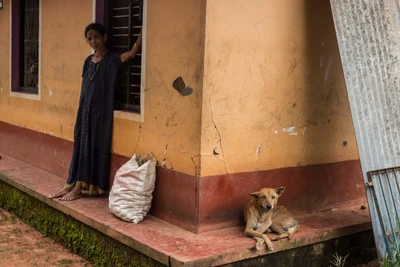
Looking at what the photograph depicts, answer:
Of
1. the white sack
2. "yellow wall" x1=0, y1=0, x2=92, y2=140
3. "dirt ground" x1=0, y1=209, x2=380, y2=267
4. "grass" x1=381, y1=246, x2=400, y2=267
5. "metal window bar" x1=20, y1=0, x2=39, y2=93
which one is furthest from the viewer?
"metal window bar" x1=20, y1=0, x2=39, y2=93

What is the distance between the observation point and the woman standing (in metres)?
6.36

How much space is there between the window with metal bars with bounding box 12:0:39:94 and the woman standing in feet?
7.22

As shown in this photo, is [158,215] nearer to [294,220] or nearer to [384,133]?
[294,220]

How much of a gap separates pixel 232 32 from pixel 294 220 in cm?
178

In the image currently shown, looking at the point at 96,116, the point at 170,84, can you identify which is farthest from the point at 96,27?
the point at 170,84

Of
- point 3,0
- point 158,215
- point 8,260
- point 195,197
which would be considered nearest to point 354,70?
point 195,197

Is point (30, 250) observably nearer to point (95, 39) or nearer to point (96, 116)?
point (96, 116)

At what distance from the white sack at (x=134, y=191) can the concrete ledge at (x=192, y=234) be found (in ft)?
0.31

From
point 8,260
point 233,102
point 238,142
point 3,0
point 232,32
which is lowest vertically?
point 8,260

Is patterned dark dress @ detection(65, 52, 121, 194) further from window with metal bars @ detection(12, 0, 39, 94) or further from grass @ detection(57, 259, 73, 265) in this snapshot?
window with metal bars @ detection(12, 0, 39, 94)

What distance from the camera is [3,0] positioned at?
914 cm

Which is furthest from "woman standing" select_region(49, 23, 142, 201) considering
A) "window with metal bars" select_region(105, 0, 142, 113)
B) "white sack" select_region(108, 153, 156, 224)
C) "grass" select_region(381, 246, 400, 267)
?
"grass" select_region(381, 246, 400, 267)

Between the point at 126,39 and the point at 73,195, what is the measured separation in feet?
5.82

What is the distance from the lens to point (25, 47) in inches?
347
